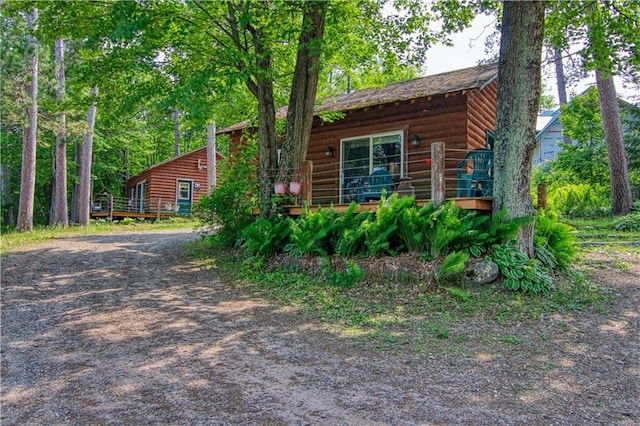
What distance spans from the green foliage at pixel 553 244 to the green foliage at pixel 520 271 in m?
0.22

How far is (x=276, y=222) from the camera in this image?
774 centimetres

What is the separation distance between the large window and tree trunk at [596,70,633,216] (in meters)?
6.13

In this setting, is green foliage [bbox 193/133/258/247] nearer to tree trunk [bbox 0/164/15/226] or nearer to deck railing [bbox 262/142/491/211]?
deck railing [bbox 262/142/491/211]

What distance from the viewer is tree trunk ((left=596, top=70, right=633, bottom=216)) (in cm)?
1128

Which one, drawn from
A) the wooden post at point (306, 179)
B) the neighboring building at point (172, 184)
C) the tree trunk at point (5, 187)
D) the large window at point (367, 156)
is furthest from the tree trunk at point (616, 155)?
the tree trunk at point (5, 187)

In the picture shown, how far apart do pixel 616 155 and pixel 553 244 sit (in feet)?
24.8

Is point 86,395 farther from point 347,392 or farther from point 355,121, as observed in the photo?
point 355,121

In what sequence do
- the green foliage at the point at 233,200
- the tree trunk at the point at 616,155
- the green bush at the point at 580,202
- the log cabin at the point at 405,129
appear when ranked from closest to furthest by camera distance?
1. the green foliage at the point at 233,200
2. the log cabin at the point at 405,129
3. the tree trunk at the point at 616,155
4. the green bush at the point at 580,202

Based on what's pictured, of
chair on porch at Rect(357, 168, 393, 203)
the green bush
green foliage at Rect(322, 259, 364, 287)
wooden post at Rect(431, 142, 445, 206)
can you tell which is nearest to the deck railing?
wooden post at Rect(431, 142, 445, 206)

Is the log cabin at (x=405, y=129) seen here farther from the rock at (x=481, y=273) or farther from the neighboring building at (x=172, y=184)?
the neighboring building at (x=172, y=184)

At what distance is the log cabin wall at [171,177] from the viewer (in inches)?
912

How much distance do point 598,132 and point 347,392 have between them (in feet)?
54.7

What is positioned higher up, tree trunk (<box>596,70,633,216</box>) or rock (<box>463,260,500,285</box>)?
tree trunk (<box>596,70,633,216</box>)

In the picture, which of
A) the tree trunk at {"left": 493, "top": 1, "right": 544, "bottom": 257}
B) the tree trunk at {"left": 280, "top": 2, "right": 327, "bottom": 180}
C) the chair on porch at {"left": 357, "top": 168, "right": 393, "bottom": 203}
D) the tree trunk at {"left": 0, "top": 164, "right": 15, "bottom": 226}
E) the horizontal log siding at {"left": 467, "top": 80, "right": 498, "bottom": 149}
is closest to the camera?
the tree trunk at {"left": 493, "top": 1, "right": 544, "bottom": 257}
